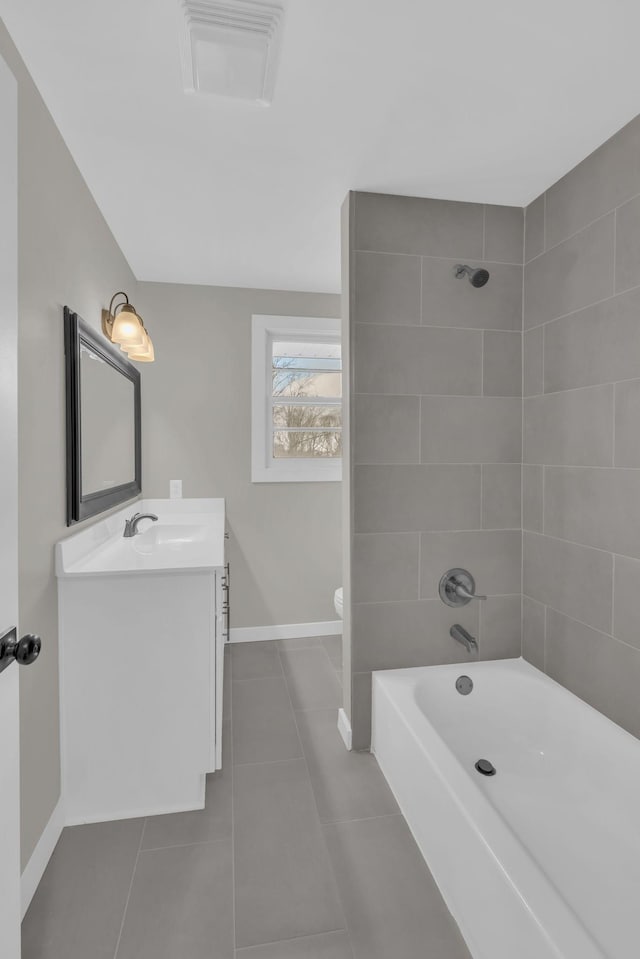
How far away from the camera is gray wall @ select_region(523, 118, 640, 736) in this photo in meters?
1.67

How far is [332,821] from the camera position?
179 centimetres

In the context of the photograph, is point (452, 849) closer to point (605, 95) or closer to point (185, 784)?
point (185, 784)

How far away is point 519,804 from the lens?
5.54 ft

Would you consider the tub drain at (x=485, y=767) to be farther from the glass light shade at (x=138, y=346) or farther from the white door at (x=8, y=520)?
the glass light shade at (x=138, y=346)

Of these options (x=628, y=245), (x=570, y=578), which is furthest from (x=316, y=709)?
(x=628, y=245)

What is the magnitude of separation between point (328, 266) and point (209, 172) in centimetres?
108

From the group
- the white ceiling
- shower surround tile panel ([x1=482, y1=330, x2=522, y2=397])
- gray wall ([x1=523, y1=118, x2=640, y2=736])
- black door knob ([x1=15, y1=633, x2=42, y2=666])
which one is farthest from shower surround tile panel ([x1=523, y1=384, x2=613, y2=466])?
black door knob ([x1=15, y1=633, x2=42, y2=666])

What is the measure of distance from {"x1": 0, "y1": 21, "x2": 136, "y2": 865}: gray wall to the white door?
48 centimetres

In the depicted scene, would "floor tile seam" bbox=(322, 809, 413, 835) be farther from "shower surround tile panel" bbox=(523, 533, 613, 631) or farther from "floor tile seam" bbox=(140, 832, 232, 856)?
"shower surround tile panel" bbox=(523, 533, 613, 631)

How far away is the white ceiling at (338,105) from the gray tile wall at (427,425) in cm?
22

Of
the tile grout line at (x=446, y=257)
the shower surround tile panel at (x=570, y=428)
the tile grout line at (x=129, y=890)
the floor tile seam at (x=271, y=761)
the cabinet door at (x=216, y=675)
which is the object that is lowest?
the tile grout line at (x=129, y=890)

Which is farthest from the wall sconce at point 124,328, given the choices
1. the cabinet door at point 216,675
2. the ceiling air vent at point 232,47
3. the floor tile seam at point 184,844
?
the floor tile seam at point 184,844

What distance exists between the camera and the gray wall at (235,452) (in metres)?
3.24

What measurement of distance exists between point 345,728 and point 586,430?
1625mm
